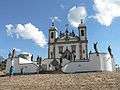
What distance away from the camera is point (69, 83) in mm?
27516

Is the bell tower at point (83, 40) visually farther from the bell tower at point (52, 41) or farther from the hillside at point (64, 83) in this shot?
the hillside at point (64, 83)

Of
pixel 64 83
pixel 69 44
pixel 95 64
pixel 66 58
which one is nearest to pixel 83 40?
pixel 69 44

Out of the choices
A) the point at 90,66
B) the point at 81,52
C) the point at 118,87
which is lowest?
the point at 118,87

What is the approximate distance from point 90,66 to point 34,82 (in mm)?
12477

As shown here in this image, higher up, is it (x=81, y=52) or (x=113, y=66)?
(x=81, y=52)

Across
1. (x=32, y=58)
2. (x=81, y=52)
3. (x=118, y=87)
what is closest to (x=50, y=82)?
(x=118, y=87)

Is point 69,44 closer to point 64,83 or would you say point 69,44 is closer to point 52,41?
point 52,41

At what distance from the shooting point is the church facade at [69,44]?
56938mm

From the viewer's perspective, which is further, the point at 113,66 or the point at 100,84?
the point at 113,66

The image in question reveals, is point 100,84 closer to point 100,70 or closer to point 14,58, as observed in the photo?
point 100,70

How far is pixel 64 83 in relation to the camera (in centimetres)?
2764

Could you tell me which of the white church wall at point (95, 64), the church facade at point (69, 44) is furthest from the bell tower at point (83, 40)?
the white church wall at point (95, 64)

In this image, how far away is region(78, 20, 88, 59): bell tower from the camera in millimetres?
56750

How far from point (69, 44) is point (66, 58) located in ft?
18.2
